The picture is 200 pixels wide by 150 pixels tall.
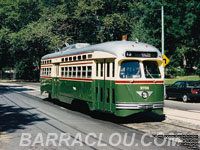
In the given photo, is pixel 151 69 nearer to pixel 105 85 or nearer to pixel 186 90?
pixel 105 85

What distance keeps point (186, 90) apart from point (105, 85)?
10.9 metres

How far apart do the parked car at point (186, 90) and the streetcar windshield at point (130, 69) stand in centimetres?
1048

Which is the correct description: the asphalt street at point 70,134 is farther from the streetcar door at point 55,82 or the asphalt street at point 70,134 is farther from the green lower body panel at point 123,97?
the streetcar door at point 55,82

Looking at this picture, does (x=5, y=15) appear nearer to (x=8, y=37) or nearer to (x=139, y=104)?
(x=8, y=37)

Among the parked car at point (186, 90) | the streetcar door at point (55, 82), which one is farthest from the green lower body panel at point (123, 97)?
→ the parked car at point (186, 90)

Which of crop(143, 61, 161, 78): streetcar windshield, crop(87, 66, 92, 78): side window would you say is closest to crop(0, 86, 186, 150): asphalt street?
crop(87, 66, 92, 78): side window

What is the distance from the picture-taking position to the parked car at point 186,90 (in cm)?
2023

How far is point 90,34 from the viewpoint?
49.1m

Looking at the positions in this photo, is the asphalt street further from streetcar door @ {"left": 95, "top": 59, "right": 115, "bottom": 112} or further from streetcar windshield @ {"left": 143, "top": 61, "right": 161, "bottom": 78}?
streetcar windshield @ {"left": 143, "top": 61, "right": 161, "bottom": 78}

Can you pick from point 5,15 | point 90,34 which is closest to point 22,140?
point 90,34

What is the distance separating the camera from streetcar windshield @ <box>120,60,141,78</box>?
11.0 meters

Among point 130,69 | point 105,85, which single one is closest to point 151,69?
point 130,69

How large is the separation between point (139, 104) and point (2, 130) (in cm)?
497

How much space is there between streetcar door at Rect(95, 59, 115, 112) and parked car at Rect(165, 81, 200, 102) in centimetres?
1046
